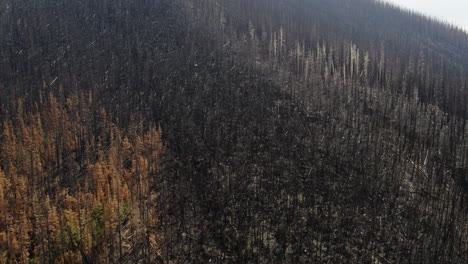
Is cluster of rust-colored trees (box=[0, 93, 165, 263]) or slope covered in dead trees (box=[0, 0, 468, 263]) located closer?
cluster of rust-colored trees (box=[0, 93, 165, 263])

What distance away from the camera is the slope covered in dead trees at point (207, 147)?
193 feet

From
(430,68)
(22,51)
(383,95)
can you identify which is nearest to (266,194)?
(383,95)

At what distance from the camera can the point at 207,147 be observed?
78.1 m

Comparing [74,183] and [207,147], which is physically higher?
[207,147]

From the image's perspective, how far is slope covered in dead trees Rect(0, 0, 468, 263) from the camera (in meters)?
59.0

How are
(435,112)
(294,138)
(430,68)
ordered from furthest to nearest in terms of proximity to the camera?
(430,68)
(435,112)
(294,138)

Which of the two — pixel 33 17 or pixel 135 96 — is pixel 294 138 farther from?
pixel 33 17

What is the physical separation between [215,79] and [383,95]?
52637mm

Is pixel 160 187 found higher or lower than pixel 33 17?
lower

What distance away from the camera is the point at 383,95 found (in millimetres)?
A: 113562

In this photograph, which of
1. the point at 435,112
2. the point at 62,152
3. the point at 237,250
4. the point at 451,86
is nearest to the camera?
the point at 237,250

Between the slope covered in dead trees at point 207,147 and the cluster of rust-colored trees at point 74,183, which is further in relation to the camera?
the slope covered in dead trees at point 207,147

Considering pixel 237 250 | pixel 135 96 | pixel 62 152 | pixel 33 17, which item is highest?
pixel 33 17

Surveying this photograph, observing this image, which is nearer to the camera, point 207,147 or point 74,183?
point 74,183
